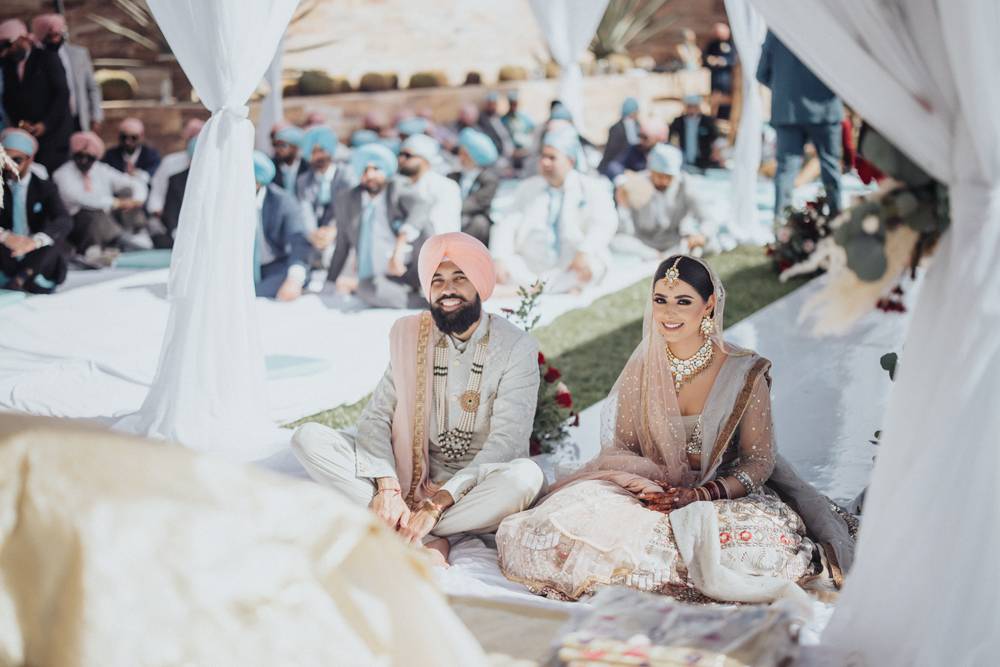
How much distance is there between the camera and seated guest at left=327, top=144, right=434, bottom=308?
5.35 meters

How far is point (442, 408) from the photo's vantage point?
112 inches

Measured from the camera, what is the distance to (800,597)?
2.10 meters

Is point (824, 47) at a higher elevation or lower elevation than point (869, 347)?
higher

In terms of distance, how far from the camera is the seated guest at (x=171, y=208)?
258 inches

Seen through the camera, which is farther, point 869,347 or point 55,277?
point 55,277

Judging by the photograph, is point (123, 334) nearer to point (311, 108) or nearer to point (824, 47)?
point (824, 47)

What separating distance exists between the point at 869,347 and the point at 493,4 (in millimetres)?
10000

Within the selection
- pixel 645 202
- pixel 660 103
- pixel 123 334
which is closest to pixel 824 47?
pixel 123 334

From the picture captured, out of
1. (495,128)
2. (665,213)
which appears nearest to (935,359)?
(665,213)

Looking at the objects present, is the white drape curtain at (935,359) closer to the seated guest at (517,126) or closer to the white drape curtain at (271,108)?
the white drape curtain at (271,108)

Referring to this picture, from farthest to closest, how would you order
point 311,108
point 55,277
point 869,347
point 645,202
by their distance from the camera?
point 311,108, point 645,202, point 55,277, point 869,347

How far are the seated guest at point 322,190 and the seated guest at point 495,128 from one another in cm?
352

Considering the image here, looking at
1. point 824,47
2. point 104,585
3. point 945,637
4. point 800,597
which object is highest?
point 824,47

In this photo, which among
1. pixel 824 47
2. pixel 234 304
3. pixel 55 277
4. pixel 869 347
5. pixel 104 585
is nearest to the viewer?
pixel 104 585
